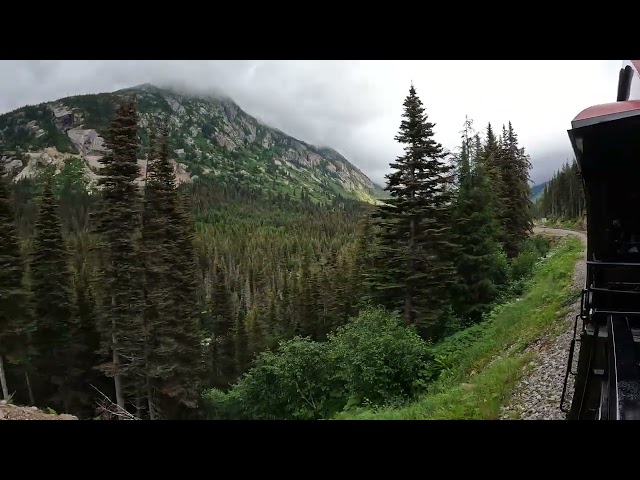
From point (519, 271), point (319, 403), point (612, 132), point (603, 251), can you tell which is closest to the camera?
point (612, 132)

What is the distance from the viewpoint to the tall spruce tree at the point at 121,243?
16844mm

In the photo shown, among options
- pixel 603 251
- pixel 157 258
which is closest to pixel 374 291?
pixel 157 258

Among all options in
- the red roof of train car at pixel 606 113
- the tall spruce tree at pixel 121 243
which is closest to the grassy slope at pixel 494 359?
the red roof of train car at pixel 606 113

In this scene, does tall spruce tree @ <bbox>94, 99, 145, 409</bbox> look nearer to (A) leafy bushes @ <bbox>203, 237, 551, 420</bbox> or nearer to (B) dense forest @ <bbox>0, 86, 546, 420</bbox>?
(B) dense forest @ <bbox>0, 86, 546, 420</bbox>

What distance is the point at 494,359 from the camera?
10820mm

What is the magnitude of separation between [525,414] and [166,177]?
16889mm

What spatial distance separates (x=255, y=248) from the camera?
103m

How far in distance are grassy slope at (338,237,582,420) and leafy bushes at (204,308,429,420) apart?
1.16 meters

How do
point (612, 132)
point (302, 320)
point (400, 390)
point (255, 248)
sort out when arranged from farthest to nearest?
point (255, 248) < point (302, 320) < point (400, 390) < point (612, 132)

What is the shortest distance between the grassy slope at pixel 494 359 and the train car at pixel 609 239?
10.2 ft

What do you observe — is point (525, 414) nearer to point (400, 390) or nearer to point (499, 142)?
point (400, 390)

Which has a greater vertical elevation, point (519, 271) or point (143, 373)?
point (519, 271)

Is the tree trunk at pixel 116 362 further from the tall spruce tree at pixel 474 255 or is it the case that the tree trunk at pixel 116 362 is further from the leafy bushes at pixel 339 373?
the tall spruce tree at pixel 474 255

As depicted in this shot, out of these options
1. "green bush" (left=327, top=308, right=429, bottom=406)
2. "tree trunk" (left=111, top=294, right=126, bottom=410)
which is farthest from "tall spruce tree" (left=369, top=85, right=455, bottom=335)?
"tree trunk" (left=111, top=294, right=126, bottom=410)
